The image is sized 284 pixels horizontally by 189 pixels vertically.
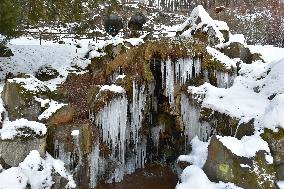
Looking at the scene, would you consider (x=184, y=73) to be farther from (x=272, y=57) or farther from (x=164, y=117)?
(x=272, y=57)

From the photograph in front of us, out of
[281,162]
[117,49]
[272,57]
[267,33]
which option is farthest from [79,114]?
[267,33]

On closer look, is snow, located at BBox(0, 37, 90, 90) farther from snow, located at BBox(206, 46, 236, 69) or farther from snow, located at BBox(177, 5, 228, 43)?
snow, located at BBox(206, 46, 236, 69)

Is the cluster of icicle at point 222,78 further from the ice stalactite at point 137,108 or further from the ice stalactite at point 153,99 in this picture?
the ice stalactite at point 137,108

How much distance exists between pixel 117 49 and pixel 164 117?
3.31 metres

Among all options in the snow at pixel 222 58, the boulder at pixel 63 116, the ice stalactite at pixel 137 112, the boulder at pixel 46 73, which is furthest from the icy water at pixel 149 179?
the boulder at pixel 46 73

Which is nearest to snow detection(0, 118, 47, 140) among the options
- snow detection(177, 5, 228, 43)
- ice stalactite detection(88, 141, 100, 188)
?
ice stalactite detection(88, 141, 100, 188)

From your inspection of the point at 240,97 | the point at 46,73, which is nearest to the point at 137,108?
the point at 240,97

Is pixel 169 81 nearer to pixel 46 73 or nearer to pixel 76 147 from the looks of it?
pixel 76 147

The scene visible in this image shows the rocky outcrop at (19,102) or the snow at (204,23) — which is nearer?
the rocky outcrop at (19,102)

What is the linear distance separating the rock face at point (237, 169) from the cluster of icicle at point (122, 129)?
3.83m

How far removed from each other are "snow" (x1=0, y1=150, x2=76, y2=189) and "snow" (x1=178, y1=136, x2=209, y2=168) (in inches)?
150

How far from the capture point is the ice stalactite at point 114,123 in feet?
40.8

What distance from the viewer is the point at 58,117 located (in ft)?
37.6

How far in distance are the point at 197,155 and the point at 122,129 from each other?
304cm
